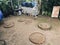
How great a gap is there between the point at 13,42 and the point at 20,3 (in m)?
2.69

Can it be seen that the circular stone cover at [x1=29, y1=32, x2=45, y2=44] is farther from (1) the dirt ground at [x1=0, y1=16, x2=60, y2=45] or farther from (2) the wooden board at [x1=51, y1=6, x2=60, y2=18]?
(2) the wooden board at [x1=51, y1=6, x2=60, y2=18]

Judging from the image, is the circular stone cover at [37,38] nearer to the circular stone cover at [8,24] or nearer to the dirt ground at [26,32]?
the dirt ground at [26,32]

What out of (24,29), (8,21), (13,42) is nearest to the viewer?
(13,42)

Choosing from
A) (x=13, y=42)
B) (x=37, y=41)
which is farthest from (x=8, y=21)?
(x=37, y=41)

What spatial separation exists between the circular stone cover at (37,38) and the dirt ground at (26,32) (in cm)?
12

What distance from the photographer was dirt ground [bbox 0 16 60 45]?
349 centimetres

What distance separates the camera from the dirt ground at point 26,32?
11.5ft

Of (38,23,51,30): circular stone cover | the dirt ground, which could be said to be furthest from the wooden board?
(38,23,51,30): circular stone cover

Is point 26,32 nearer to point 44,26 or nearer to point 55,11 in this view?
point 44,26

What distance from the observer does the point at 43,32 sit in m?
3.95

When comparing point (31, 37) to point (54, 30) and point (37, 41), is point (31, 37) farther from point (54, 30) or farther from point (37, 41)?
point (54, 30)

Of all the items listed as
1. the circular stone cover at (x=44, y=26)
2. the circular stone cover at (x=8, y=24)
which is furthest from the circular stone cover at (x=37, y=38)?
the circular stone cover at (x=8, y=24)

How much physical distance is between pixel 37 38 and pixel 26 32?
55 centimetres

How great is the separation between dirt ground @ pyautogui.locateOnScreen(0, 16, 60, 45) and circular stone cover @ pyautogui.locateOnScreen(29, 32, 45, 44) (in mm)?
124
